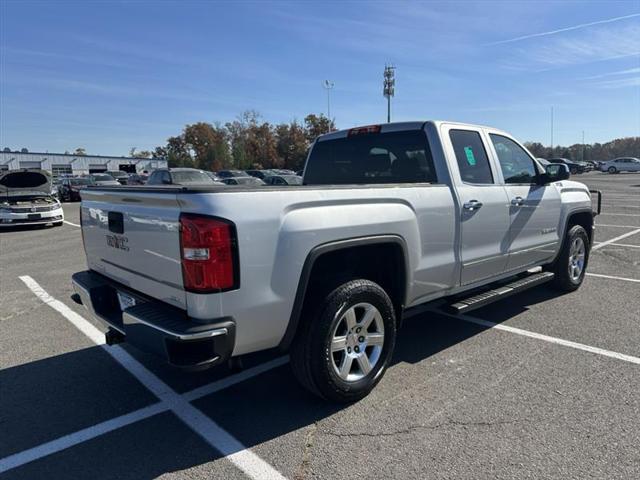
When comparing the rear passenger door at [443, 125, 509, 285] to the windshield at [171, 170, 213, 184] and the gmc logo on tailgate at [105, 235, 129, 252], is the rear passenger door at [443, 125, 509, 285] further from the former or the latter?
the windshield at [171, 170, 213, 184]

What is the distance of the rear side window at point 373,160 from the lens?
4.23m

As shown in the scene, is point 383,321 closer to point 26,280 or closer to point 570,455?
point 570,455

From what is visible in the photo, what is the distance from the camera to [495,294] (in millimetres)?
4512

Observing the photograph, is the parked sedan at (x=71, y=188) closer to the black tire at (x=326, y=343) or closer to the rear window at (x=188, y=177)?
the rear window at (x=188, y=177)

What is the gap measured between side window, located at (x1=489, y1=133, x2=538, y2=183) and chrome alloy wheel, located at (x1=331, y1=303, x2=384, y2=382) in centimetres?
231

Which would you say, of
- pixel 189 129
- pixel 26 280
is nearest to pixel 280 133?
pixel 189 129

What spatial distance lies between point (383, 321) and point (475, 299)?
1.26 metres

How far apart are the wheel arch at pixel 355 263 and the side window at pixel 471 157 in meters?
1.16

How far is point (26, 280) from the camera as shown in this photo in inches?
294

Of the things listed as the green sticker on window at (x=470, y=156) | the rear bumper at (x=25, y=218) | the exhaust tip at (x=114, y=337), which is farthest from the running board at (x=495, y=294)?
the rear bumper at (x=25, y=218)

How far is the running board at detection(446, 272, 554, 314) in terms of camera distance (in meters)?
4.15

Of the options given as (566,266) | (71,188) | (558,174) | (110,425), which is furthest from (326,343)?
(71,188)

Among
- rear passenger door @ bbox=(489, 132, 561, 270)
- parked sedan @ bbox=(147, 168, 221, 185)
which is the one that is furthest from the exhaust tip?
parked sedan @ bbox=(147, 168, 221, 185)

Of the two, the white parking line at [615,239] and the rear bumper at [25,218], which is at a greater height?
the rear bumper at [25,218]
